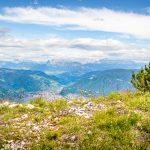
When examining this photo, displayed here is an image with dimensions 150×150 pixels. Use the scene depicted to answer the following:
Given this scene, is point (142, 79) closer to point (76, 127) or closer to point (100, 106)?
point (100, 106)

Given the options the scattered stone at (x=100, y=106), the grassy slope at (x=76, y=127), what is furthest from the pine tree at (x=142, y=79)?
the grassy slope at (x=76, y=127)

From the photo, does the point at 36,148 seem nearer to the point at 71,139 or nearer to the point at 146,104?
the point at 71,139

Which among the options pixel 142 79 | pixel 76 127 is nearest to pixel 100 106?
pixel 76 127

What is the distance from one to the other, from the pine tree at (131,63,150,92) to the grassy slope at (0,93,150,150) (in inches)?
1123

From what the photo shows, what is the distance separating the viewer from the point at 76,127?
17828 mm

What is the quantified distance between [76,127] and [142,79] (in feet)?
120

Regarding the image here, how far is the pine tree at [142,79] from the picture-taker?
51625mm

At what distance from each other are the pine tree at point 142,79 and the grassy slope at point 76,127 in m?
28.5

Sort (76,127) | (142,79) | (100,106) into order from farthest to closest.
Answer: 1. (142,79)
2. (100,106)
3. (76,127)

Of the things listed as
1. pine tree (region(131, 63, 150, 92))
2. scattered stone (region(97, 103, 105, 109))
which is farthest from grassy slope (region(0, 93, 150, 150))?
pine tree (region(131, 63, 150, 92))

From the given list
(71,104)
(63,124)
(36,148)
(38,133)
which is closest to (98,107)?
(71,104)

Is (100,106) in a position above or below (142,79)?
above

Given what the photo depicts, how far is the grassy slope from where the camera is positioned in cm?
1614

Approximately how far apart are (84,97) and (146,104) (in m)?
7.57
